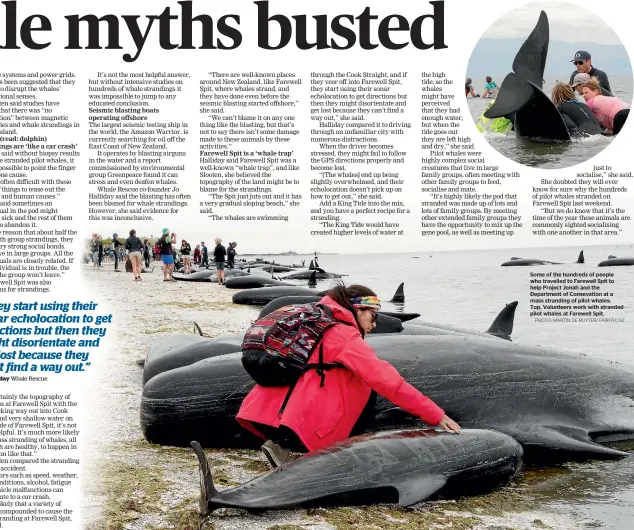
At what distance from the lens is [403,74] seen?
10.6 meters

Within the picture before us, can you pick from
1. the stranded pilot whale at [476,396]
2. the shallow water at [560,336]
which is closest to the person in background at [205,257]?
the shallow water at [560,336]

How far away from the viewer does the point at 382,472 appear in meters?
5.09

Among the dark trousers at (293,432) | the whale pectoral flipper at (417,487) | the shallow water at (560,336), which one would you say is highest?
the dark trousers at (293,432)

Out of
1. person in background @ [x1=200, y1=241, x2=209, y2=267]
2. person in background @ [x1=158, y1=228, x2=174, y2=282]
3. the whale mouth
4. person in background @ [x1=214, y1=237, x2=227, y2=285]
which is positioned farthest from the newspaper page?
person in background @ [x1=200, y1=241, x2=209, y2=267]

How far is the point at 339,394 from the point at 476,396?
75.8 inches

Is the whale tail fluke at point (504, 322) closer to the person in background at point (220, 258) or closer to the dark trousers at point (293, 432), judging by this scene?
the dark trousers at point (293, 432)

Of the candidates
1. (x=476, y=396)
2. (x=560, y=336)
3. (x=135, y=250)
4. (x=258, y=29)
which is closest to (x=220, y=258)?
(x=135, y=250)

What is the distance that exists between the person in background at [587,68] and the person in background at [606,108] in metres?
0.13

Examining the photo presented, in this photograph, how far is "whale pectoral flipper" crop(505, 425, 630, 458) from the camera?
643cm

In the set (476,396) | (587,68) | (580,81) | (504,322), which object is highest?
(587,68)

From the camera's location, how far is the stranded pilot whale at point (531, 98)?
10.8 m

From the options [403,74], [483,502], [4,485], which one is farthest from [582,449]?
[403,74]

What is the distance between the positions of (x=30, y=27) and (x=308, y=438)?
8348 mm

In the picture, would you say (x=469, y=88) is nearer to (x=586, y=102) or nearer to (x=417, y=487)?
(x=586, y=102)
